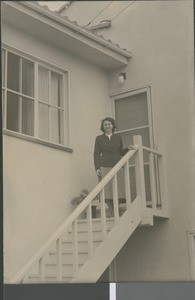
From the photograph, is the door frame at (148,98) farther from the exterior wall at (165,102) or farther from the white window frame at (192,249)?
the white window frame at (192,249)

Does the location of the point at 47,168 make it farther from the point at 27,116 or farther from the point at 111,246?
the point at 111,246

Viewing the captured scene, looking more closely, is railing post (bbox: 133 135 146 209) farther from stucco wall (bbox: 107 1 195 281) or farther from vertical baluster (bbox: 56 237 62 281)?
vertical baluster (bbox: 56 237 62 281)

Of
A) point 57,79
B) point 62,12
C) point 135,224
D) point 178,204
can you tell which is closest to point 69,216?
point 135,224

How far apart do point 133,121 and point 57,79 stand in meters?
0.26

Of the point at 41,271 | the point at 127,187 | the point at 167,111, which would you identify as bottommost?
the point at 41,271

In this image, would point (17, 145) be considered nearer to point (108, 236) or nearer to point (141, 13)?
point (108, 236)

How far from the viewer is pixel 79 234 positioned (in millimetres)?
1370

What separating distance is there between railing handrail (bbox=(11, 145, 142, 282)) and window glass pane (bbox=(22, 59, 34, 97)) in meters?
0.34

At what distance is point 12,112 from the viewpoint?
1434mm

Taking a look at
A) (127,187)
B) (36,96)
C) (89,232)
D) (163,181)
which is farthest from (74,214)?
(36,96)

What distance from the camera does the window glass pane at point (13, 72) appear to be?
1.44 metres

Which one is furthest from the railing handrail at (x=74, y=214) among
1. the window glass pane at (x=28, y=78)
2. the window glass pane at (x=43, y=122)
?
the window glass pane at (x=28, y=78)

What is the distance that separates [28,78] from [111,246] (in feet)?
1.83

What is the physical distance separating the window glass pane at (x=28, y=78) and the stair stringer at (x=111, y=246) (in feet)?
1.51
